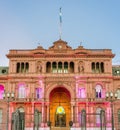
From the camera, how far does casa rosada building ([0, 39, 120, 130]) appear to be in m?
68.0

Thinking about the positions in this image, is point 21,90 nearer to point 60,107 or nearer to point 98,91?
point 60,107

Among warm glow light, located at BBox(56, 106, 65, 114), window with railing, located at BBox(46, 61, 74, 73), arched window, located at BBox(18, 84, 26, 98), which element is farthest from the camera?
warm glow light, located at BBox(56, 106, 65, 114)

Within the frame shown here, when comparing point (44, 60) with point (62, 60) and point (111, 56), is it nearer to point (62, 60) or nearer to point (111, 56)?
point (62, 60)

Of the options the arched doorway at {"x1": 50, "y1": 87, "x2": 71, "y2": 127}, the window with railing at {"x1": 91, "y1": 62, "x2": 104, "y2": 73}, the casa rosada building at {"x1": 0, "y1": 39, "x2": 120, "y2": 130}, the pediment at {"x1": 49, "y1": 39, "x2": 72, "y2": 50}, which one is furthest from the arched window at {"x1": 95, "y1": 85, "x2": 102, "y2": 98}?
the pediment at {"x1": 49, "y1": 39, "x2": 72, "y2": 50}

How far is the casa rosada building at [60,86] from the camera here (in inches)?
2677

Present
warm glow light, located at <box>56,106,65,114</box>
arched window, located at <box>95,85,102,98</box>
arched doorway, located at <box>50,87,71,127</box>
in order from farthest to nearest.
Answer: warm glow light, located at <box>56,106,65,114</box>
arched doorway, located at <box>50,87,71,127</box>
arched window, located at <box>95,85,102,98</box>

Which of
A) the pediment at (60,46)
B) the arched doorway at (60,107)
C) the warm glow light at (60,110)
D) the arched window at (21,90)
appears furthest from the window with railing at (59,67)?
the warm glow light at (60,110)

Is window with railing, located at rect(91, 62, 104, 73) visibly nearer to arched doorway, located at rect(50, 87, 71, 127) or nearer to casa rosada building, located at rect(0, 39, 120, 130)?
casa rosada building, located at rect(0, 39, 120, 130)

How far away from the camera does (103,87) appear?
69.6 meters

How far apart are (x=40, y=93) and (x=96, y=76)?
13077 millimetres

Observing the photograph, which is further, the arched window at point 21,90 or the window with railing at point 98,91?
the arched window at point 21,90

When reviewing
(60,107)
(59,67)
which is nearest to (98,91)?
(60,107)

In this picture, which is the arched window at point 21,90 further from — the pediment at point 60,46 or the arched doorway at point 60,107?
the pediment at point 60,46

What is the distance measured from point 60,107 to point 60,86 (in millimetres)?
6081
